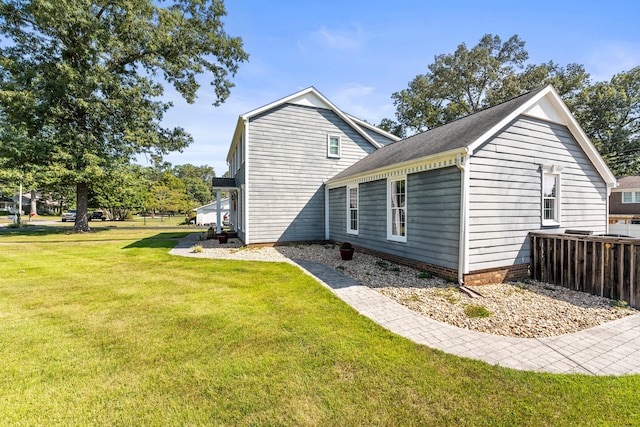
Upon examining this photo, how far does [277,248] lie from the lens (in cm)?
1238

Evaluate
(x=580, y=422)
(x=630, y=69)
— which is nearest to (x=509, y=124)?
(x=580, y=422)

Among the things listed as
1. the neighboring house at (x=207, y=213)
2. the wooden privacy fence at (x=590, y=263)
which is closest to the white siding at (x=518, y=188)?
the wooden privacy fence at (x=590, y=263)

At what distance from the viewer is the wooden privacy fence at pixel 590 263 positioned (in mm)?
5359

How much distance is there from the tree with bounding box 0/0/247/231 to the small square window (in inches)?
467

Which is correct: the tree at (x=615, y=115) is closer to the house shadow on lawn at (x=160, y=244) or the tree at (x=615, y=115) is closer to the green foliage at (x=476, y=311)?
the green foliage at (x=476, y=311)

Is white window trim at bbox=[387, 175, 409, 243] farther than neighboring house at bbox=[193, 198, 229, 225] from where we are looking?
No

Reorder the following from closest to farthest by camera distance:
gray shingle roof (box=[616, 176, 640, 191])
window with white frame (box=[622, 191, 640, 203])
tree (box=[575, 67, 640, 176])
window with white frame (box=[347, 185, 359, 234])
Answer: window with white frame (box=[347, 185, 359, 234])
tree (box=[575, 67, 640, 176])
window with white frame (box=[622, 191, 640, 203])
gray shingle roof (box=[616, 176, 640, 191])

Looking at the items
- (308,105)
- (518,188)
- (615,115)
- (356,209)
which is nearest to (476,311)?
(518,188)

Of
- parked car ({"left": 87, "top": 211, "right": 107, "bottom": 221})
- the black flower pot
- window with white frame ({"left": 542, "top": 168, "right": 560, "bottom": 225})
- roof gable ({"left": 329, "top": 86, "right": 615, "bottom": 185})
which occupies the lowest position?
the black flower pot

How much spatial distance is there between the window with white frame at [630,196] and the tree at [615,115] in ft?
9.39

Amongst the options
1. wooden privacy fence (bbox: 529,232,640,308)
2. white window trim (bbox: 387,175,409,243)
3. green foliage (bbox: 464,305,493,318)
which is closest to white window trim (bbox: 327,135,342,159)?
white window trim (bbox: 387,175,409,243)

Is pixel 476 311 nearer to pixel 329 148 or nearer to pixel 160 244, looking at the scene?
pixel 329 148

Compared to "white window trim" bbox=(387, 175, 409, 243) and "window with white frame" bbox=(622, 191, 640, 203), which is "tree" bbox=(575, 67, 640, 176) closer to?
"window with white frame" bbox=(622, 191, 640, 203)

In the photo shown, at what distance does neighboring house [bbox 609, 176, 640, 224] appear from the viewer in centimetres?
2551
